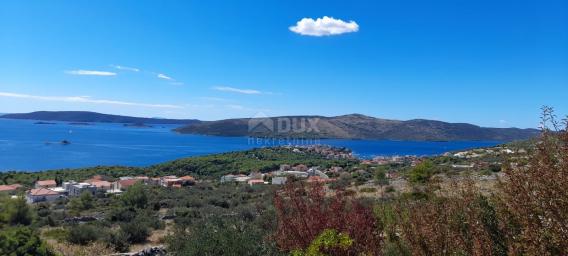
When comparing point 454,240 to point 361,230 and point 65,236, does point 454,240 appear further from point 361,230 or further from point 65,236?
point 65,236

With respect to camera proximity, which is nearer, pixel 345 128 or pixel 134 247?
pixel 134 247

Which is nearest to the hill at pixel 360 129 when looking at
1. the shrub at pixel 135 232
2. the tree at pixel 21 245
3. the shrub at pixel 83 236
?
the shrub at pixel 135 232

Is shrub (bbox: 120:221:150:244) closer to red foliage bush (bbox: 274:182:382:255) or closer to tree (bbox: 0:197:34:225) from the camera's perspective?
tree (bbox: 0:197:34:225)

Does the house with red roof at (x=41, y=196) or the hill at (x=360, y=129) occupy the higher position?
the hill at (x=360, y=129)

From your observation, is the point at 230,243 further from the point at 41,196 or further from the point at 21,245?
the point at 41,196

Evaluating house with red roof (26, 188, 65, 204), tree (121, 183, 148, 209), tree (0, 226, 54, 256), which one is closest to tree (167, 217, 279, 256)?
tree (0, 226, 54, 256)

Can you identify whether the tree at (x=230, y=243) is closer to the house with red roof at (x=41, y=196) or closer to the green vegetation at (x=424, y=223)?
the green vegetation at (x=424, y=223)

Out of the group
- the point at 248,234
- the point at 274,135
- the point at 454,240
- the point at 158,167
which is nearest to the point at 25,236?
the point at 248,234

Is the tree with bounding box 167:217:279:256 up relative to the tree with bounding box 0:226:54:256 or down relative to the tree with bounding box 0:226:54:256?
up
